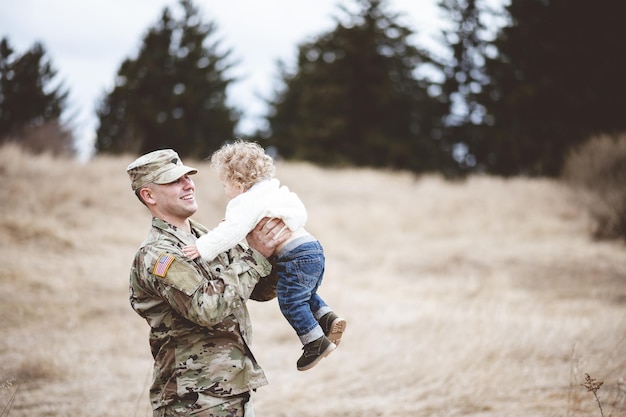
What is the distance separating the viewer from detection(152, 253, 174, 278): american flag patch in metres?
2.58

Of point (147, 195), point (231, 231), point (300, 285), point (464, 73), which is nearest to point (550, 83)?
point (464, 73)

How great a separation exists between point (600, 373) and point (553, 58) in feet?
92.6

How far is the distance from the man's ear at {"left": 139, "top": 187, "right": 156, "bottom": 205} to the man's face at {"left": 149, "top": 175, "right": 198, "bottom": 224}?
2 centimetres

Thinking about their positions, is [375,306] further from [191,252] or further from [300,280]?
[191,252]

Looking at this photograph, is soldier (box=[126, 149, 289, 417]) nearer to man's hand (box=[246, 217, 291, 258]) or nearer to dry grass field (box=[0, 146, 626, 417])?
man's hand (box=[246, 217, 291, 258])

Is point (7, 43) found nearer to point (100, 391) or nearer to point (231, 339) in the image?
point (100, 391)

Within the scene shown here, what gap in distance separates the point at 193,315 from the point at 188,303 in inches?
2.4

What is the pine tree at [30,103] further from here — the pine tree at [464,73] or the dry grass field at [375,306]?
the pine tree at [464,73]

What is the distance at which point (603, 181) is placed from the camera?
1675cm

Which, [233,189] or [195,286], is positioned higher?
[233,189]

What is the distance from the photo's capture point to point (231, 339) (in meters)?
2.86

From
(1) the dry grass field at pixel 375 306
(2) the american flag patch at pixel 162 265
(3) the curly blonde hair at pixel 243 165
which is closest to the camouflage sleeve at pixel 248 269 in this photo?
(2) the american flag patch at pixel 162 265

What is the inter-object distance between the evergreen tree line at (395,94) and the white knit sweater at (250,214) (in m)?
25.9

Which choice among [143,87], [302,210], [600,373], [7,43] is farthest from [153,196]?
[143,87]
